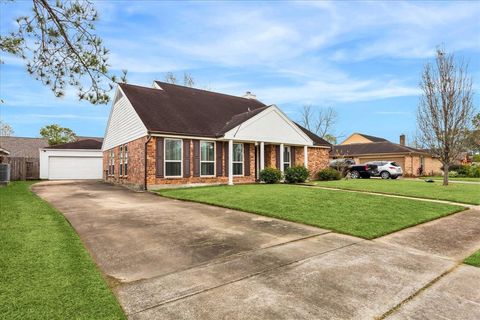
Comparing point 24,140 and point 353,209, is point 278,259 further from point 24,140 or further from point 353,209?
point 24,140

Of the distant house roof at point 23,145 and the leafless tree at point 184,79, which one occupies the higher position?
the leafless tree at point 184,79

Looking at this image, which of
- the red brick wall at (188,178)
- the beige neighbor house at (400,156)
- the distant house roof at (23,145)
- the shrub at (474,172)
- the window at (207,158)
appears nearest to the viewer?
the red brick wall at (188,178)

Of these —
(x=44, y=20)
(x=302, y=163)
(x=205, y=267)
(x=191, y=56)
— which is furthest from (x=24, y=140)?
(x=205, y=267)

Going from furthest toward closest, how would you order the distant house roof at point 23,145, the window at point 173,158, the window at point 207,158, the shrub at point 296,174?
the distant house roof at point 23,145, the shrub at point 296,174, the window at point 207,158, the window at point 173,158

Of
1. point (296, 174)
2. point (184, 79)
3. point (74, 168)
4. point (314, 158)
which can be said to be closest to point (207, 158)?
point (296, 174)

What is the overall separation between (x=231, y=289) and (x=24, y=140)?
4299 cm

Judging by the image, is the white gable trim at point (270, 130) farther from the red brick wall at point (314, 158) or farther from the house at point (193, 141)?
the red brick wall at point (314, 158)

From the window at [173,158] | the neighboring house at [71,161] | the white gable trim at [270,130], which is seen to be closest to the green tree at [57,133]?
the neighboring house at [71,161]

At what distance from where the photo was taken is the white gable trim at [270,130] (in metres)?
17.3

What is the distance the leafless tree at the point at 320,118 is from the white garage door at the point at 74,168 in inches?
1256

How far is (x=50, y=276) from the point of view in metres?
3.80

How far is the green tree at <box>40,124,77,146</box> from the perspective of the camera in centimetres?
4319

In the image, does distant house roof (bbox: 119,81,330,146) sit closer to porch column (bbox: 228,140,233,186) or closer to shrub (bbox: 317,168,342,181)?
porch column (bbox: 228,140,233,186)

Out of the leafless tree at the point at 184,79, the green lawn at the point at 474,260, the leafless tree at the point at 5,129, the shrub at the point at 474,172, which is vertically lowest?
the green lawn at the point at 474,260
